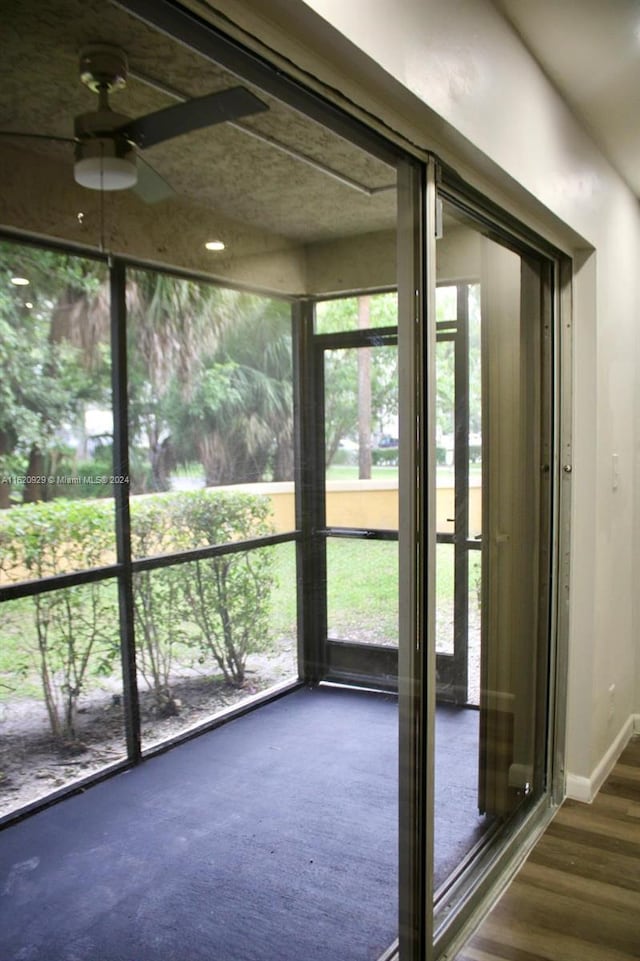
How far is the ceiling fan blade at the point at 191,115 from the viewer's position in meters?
1.33

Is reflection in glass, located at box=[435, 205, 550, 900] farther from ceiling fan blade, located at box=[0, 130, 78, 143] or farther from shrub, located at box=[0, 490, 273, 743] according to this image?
ceiling fan blade, located at box=[0, 130, 78, 143]

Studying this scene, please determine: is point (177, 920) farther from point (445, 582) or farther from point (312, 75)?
point (312, 75)

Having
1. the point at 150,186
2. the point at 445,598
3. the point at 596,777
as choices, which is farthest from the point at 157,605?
the point at 596,777

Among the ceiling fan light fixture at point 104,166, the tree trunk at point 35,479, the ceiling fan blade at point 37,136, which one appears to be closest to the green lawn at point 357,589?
the tree trunk at point 35,479

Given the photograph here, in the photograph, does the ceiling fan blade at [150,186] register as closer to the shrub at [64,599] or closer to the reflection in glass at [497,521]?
the shrub at [64,599]

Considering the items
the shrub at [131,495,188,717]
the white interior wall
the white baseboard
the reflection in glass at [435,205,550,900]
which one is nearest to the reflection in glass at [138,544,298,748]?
the shrub at [131,495,188,717]

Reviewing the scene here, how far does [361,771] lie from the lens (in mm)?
2139

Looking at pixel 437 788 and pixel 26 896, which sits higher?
pixel 26 896

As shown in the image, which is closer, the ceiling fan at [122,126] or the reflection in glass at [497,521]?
the ceiling fan at [122,126]

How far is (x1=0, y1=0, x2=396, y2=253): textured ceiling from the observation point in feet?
3.67

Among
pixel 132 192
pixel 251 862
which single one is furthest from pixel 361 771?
pixel 132 192

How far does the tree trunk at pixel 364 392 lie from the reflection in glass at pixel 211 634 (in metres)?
0.33

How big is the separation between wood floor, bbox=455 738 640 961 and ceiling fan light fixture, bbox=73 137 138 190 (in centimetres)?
217

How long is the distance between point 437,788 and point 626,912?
0.73m
